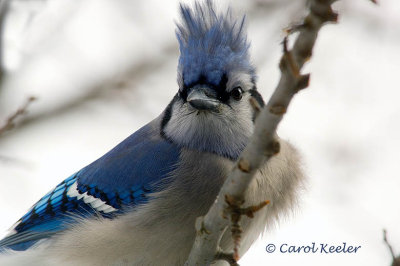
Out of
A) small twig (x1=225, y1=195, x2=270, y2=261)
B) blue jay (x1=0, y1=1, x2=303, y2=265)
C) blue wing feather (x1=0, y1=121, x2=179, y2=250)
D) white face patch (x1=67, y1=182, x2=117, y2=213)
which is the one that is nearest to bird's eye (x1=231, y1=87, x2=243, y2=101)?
blue jay (x1=0, y1=1, x2=303, y2=265)

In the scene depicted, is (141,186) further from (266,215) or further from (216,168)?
(266,215)

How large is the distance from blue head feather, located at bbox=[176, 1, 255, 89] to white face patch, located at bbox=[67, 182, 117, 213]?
0.69 meters

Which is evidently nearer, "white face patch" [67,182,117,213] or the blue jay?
the blue jay

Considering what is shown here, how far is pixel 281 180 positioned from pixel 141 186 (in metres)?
0.65

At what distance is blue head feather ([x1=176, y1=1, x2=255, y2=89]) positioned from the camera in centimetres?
258

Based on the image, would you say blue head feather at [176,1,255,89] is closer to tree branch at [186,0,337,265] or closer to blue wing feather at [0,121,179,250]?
blue wing feather at [0,121,179,250]

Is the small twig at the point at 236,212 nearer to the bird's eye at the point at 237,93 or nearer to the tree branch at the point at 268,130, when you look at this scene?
the tree branch at the point at 268,130

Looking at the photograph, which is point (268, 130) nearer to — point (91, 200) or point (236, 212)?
point (236, 212)

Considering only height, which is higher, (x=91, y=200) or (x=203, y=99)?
(x=203, y=99)

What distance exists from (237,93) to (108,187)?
2.56 ft

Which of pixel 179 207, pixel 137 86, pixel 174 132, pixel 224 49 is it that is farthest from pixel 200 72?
pixel 137 86

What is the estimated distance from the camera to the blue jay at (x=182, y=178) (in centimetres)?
255

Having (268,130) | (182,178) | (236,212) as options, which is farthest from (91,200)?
(268,130)

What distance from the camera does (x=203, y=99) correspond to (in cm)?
252
